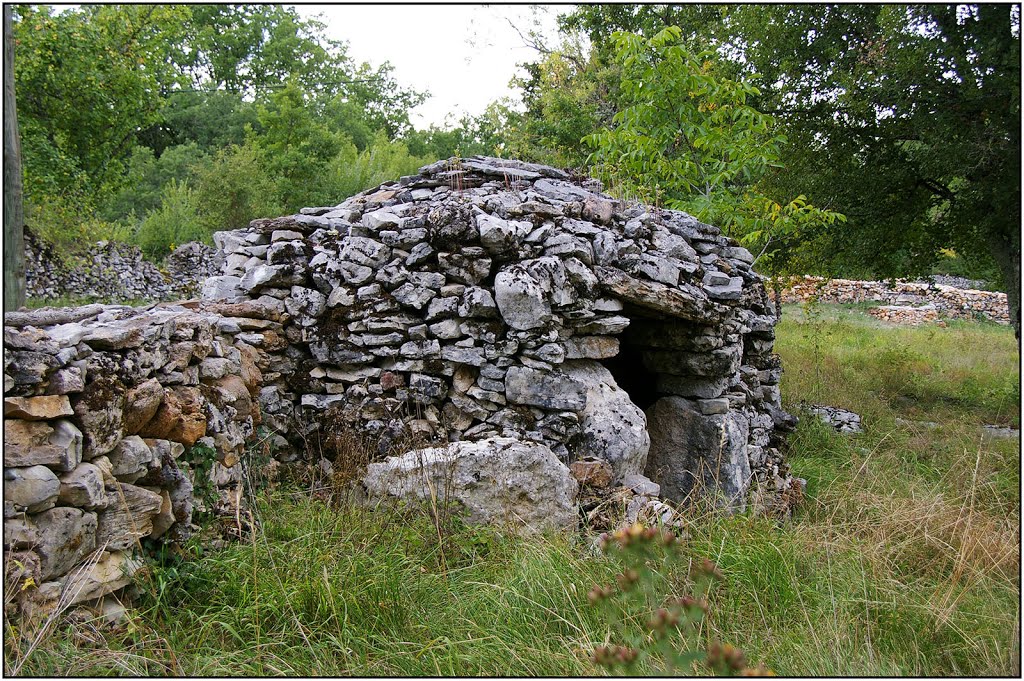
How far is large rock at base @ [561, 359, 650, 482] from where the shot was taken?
4.72m

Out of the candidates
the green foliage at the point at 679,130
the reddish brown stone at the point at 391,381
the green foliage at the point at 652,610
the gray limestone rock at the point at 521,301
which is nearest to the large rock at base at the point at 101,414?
the reddish brown stone at the point at 391,381

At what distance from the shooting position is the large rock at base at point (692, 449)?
17.7 ft

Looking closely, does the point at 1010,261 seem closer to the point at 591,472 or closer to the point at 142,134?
the point at 591,472

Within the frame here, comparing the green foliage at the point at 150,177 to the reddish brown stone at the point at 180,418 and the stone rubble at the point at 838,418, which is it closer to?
the stone rubble at the point at 838,418

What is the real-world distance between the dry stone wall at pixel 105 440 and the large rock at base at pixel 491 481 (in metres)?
0.97

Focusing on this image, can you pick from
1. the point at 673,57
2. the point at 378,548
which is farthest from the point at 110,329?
the point at 673,57

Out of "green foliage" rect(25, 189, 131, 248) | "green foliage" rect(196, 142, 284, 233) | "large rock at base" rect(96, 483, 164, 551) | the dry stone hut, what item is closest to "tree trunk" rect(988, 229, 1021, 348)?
the dry stone hut

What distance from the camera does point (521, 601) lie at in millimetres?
3068

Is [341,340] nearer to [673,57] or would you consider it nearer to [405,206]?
[405,206]

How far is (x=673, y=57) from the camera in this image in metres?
7.40

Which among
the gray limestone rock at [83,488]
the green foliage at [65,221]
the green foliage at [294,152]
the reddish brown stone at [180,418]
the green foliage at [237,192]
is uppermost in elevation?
the green foliage at [294,152]

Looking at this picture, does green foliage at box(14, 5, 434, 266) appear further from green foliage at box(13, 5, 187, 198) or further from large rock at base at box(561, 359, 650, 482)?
large rock at base at box(561, 359, 650, 482)

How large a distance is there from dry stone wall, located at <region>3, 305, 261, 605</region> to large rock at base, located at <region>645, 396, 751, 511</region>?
3415 mm

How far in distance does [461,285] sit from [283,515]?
190 cm
